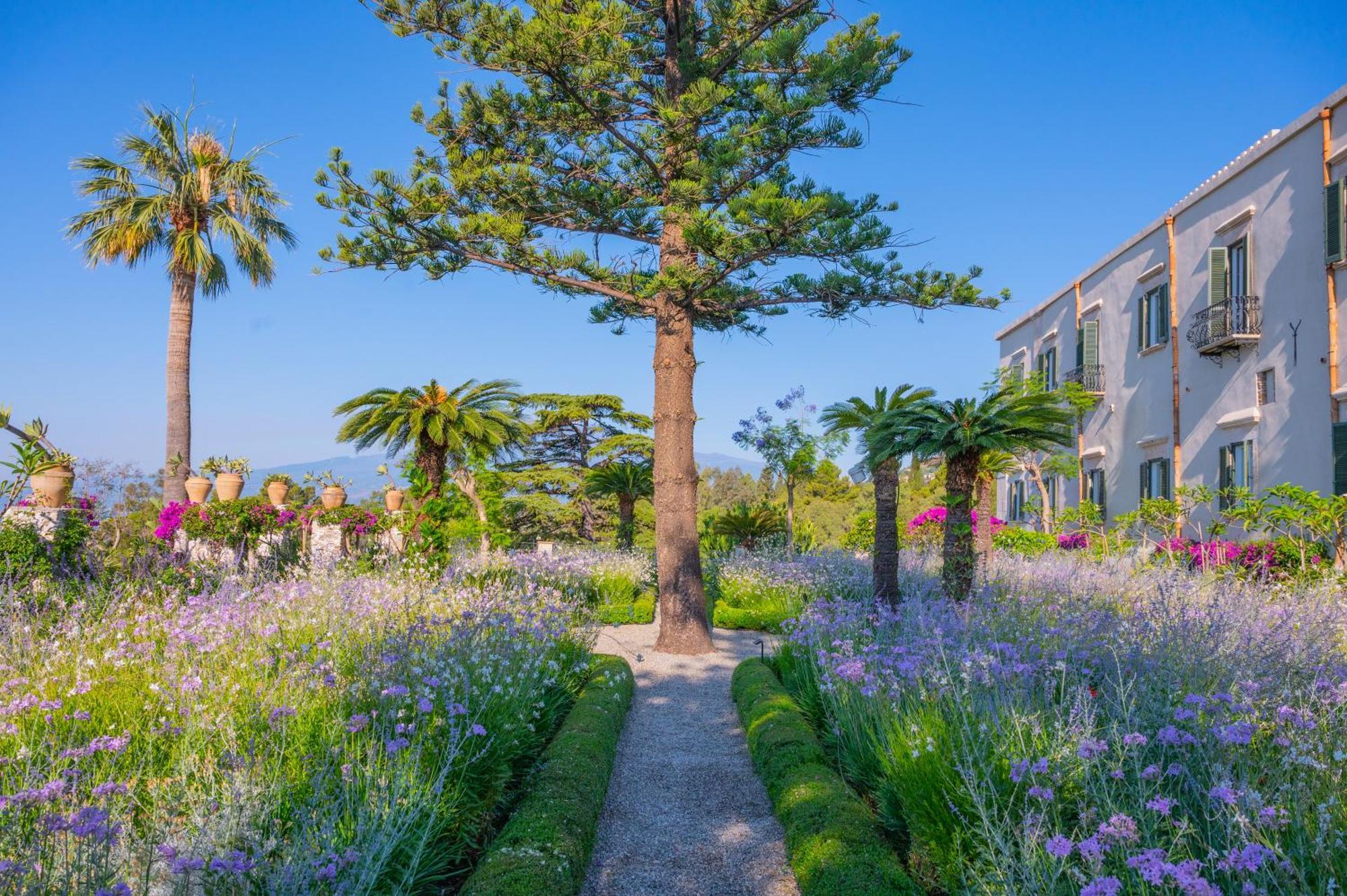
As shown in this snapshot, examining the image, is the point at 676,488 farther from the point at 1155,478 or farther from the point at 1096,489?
the point at 1096,489

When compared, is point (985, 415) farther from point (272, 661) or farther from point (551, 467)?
point (551, 467)

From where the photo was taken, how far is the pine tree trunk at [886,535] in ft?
26.4

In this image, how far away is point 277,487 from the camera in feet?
45.9

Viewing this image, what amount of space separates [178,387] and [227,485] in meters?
4.02

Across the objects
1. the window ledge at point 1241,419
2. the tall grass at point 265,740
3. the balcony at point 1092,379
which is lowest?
the tall grass at point 265,740

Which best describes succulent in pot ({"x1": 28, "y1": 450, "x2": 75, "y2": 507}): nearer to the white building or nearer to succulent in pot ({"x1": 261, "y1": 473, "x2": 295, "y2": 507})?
succulent in pot ({"x1": 261, "y1": 473, "x2": 295, "y2": 507})

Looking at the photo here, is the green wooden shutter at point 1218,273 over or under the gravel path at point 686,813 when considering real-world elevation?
over

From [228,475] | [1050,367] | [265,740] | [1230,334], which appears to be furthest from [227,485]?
[1050,367]

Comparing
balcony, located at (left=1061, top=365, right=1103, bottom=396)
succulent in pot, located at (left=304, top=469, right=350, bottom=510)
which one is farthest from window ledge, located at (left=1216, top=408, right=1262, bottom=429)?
succulent in pot, located at (left=304, top=469, right=350, bottom=510)

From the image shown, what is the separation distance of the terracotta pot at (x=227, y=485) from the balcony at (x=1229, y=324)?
15888 millimetres

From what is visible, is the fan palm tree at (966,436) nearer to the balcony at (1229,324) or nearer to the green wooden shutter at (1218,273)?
the balcony at (1229,324)

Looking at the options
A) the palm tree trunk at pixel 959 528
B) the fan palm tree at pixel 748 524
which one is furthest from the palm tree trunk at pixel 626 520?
the palm tree trunk at pixel 959 528

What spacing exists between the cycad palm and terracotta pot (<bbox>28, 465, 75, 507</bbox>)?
7.93m

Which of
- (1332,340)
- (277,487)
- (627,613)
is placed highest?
(1332,340)
